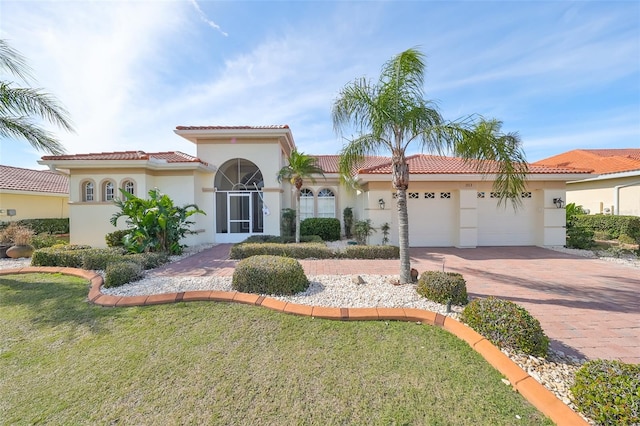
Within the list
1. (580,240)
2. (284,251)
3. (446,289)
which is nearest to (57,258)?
(284,251)

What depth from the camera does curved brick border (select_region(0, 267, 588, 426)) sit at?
9.47 feet

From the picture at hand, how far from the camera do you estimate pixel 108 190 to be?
1380cm

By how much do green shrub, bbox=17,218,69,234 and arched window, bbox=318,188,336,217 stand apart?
1855 centimetres

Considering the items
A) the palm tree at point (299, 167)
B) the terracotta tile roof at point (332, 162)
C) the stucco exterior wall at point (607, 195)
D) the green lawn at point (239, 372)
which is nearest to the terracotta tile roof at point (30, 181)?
the palm tree at point (299, 167)

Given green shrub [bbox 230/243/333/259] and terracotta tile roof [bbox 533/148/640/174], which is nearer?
green shrub [bbox 230/243/333/259]

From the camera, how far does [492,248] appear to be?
1322cm

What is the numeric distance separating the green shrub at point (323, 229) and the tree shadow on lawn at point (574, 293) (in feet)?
28.6

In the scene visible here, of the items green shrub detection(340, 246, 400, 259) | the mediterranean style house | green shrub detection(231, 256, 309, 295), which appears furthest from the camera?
the mediterranean style house

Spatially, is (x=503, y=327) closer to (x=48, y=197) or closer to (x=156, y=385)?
(x=156, y=385)

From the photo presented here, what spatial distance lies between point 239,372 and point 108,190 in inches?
585

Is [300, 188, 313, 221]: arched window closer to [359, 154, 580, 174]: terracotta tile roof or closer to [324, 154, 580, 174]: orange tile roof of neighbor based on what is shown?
[324, 154, 580, 174]: orange tile roof of neighbor

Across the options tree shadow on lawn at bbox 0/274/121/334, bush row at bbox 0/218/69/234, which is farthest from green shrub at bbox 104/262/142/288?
bush row at bbox 0/218/69/234

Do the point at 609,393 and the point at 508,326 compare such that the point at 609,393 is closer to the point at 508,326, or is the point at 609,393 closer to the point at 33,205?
the point at 508,326

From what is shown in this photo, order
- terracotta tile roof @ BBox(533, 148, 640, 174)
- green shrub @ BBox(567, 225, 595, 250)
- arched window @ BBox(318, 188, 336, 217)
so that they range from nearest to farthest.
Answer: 1. green shrub @ BBox(567, 225, 595, 250)
2. arched window @ BBox(318, 188, 336, 217)
3. terracotta tile roof @ BBox(533, 148, 640, 174)
